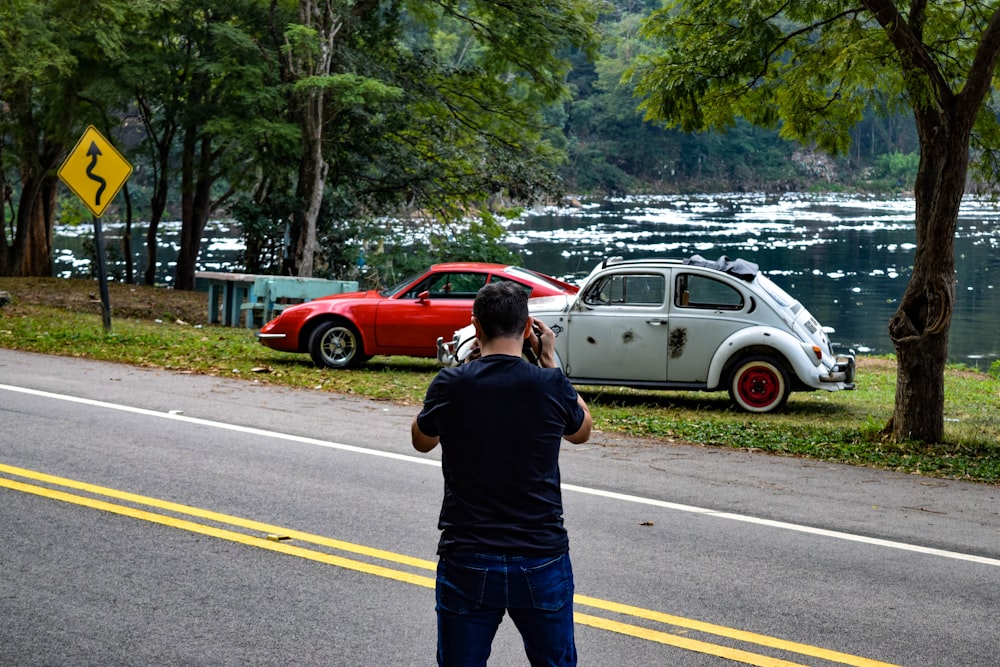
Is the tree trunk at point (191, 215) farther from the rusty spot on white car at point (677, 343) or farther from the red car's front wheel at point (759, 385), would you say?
the red car's front wheel at point (759, 385)

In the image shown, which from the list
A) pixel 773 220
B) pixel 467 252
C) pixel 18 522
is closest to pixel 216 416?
pixel 18 522

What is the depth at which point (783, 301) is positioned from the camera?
1396 centimetres

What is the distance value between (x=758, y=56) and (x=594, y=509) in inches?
258

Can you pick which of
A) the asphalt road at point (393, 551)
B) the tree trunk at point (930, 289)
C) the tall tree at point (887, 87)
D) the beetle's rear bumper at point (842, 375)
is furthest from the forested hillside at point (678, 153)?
the asphalt road at point (393, 551)

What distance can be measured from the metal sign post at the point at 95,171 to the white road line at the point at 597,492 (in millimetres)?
4665

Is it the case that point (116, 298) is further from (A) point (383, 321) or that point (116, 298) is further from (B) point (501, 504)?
(B) point (501, 504)

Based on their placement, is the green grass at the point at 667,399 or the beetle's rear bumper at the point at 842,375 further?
the beetle's rear bumper at the point at 842,375

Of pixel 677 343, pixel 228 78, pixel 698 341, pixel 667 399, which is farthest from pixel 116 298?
pixel 698 341

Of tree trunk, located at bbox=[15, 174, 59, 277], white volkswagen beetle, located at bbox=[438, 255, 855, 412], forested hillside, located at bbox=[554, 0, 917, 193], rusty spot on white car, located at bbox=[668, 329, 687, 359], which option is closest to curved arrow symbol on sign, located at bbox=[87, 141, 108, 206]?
white volkswagen beetle, located at bbox=[438, 255, 855, 412]

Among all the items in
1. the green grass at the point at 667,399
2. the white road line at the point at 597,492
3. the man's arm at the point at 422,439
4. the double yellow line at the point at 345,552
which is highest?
the man's arm at the point at 422,439

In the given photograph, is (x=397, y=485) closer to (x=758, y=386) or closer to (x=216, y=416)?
(x=216, y=416)

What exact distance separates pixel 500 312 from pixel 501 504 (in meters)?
0.62

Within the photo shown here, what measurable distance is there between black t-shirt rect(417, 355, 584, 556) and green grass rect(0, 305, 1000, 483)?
23.2 feet

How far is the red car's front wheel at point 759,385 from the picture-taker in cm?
1362
